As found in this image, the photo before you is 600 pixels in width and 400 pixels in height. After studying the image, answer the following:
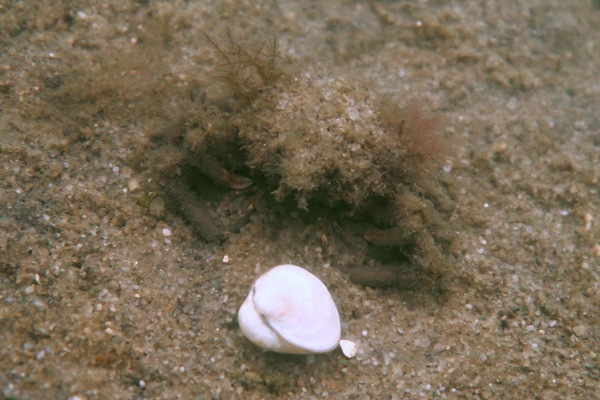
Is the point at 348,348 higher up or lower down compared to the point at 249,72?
lower down

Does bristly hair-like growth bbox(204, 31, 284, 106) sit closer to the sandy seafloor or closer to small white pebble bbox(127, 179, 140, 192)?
the sandy seafloor

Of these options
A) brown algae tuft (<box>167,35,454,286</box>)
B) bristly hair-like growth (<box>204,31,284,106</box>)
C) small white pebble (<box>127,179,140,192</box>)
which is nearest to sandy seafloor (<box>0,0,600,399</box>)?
small white pebble (<box>127,179,140,192</box>)

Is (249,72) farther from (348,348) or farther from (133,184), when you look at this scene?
(348,348)

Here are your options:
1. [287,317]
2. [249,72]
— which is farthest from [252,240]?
[249,72]

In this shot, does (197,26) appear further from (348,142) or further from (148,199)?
(348,142)

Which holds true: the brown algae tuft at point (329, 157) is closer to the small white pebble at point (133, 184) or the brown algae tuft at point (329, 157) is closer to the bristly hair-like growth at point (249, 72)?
the bristly hair-like growth at point (249, 72)

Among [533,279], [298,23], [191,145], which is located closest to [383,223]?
[533,279]
